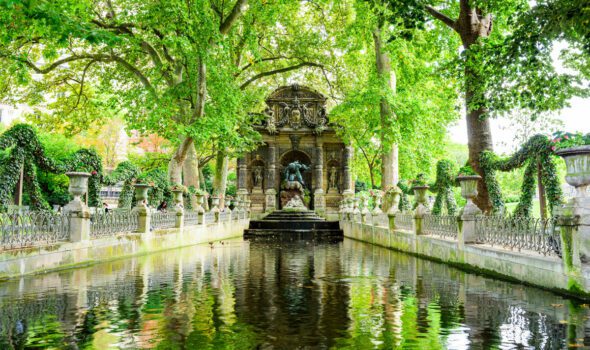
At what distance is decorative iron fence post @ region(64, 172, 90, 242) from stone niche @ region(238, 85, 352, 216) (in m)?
25.6

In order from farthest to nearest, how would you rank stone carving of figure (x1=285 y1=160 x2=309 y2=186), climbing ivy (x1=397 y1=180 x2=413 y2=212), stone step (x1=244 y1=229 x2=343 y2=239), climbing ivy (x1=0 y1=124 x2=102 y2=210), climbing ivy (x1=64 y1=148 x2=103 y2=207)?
stone carving of figure (x1=285 y1=160 x2=309 y2=186) → stone step (x1=244 y1=229 x2=343 y2=239) → climbing ivy (x1=397 y1=180 x2=413 y2=212) → climbing ivy (x1=64 y1=148 x2=103 y2=207) → climbing ivy (x1=0 y1=124 x2=102 y2=210)

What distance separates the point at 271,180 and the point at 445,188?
72.5 feet

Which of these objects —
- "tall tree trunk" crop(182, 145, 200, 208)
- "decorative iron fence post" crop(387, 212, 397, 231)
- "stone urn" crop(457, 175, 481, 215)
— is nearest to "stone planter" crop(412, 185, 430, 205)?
"decorative iron fence post" crop(387, 212, 397, 231)

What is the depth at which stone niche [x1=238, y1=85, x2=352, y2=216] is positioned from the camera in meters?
38.1

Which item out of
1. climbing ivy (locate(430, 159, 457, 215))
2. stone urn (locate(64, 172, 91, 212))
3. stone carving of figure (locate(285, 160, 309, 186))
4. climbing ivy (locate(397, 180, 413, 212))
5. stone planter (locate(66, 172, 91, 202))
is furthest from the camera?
stone carving of figure (locate(285, 160, 309, 186))

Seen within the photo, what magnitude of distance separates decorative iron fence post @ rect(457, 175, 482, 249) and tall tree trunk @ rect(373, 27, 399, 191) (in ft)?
38.2

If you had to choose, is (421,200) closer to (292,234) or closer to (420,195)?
(420,195)

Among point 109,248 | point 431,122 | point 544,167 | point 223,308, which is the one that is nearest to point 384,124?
point 431,122

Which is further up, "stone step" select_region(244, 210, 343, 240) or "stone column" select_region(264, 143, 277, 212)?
"stone column" select_region(264, 143, 277, 212)

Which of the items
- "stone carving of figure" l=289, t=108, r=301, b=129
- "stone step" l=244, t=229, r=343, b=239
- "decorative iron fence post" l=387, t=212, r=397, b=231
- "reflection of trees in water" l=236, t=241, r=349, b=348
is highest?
"stone carving of figure" l=289, t=108, r=301, b=129

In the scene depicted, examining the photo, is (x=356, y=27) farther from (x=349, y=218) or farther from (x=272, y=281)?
(x=272, y=281)

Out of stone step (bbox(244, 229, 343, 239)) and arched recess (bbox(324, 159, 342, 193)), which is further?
arched recess (bbox(324, 159, 342, 193))

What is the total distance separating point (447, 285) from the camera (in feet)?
30.5

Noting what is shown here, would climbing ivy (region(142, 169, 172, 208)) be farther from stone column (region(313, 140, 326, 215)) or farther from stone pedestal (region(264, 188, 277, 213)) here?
stone column (region(313, 140, 326, 215))
